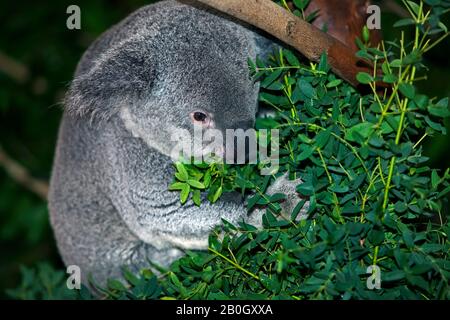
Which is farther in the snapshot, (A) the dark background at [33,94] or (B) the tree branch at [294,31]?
(A) the dark background at [33,94]

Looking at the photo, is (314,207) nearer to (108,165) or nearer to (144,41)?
(144,41)

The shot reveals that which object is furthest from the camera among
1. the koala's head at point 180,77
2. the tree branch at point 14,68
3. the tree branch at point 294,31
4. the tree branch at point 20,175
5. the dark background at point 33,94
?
the tree branch at point 14,68

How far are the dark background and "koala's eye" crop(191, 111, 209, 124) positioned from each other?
107 inches

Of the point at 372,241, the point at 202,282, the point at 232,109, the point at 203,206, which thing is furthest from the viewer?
the point at 203,206

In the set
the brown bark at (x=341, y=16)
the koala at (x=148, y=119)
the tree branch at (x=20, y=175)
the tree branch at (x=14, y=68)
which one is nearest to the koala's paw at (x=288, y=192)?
the koala at (x=148, y=119)

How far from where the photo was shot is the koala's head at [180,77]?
114 inches

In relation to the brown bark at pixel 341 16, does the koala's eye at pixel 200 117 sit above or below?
below

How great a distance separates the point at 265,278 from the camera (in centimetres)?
236

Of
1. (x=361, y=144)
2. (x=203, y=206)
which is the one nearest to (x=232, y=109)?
(x=203, y=206)

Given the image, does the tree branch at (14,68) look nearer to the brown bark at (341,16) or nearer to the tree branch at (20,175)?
the tree branch at (20,175)

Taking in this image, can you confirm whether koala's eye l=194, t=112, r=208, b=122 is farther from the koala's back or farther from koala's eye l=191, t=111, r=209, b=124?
the koala's back

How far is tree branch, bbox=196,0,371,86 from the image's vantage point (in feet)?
8.08

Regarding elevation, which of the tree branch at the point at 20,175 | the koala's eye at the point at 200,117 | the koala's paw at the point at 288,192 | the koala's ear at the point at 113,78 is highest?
the koala's ear at the point at 113,78

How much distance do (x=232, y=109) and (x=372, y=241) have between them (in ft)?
3.35
